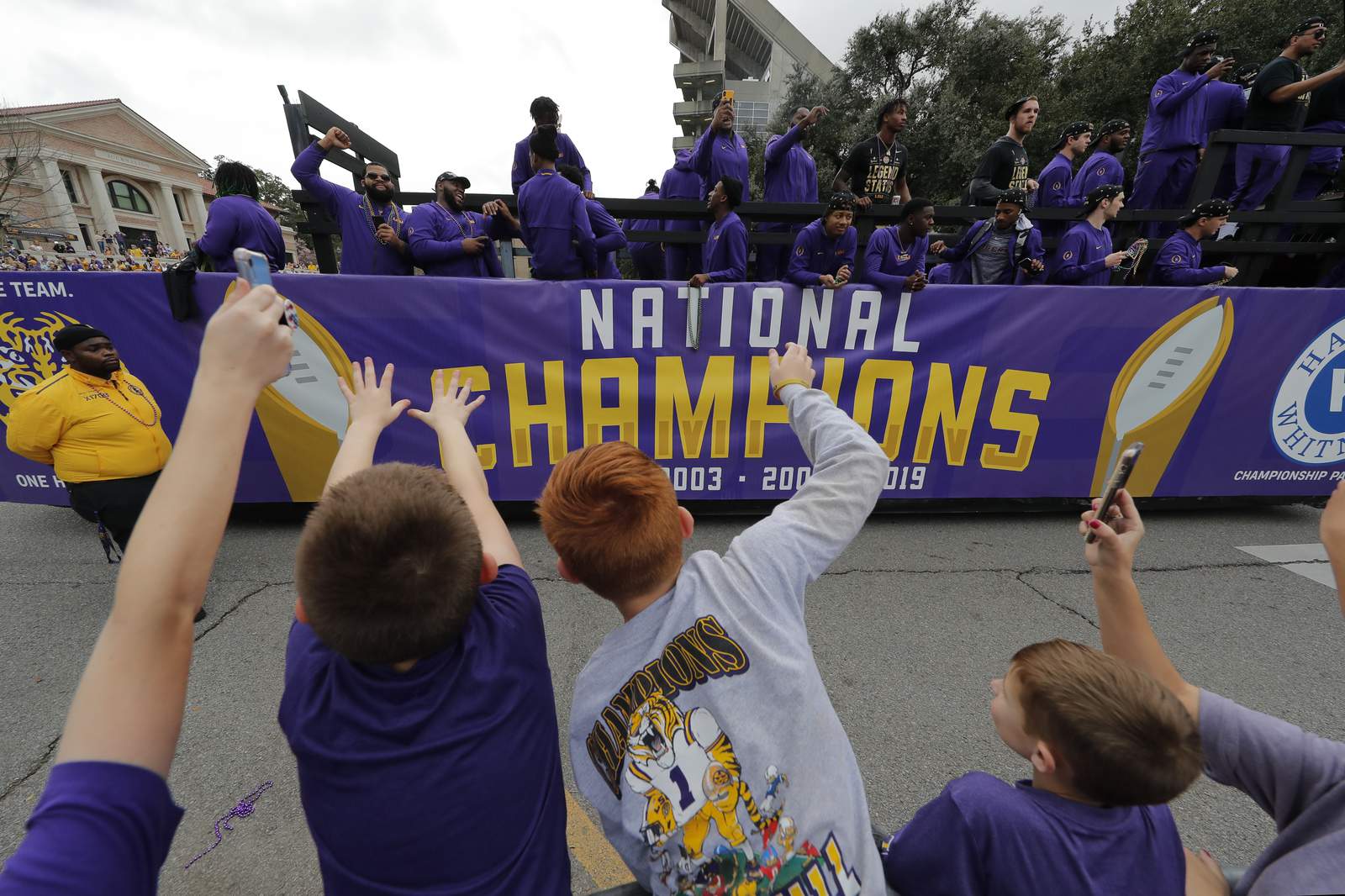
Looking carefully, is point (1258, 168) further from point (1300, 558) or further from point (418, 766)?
point (418, 766)

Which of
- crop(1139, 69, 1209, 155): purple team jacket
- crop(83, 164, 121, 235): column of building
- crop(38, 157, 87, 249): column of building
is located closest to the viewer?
crop(1139, 69, 1209, 155): purple team jacket

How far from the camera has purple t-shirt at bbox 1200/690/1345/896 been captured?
0.96 metres

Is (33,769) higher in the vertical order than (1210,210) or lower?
lower

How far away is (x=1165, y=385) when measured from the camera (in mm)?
4371

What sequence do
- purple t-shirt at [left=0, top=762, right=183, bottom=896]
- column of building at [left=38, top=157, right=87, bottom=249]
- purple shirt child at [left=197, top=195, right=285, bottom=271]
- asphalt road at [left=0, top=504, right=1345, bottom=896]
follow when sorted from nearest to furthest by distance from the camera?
1. purple t-shirt at [left=0, top=762, right=183, bottom=896]
2. asphalt road at [left=0, top=504, right=1345, bottom=896]
3. purple shirt child at [left=197, top=195, right=285, bottom=271]
4. column of building at [left=38, top=157, right=87, bottom=249]

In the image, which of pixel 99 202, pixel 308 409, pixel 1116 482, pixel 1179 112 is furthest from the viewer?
pixel 99 202

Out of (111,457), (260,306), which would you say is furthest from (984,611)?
(111,457)

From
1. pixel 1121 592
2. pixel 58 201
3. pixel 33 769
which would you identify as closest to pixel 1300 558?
pixel 1121 592

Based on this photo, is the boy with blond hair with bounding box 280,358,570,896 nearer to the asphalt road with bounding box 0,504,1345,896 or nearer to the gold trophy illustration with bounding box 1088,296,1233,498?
the asphalt road with bounding box 0,504,1345,896

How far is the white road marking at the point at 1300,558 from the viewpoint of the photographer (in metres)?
3.75

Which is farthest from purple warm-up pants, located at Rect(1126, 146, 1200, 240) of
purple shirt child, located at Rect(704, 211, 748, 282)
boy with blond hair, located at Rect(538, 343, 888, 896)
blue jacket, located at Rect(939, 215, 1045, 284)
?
boy with blond hair, located at Rect(538, 343, 888, 896)

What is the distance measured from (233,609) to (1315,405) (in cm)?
827

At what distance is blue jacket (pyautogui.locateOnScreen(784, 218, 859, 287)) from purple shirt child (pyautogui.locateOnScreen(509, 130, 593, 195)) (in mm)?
2894

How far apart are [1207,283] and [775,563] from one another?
5763mm
